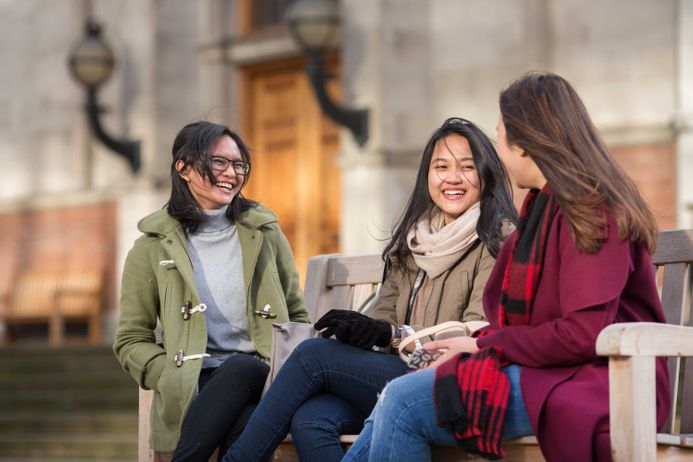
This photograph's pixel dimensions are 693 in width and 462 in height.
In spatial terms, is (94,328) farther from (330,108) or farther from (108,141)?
(330,108)


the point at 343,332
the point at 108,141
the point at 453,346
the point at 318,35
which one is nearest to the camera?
the point at 453,346

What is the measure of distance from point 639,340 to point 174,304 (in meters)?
1.89

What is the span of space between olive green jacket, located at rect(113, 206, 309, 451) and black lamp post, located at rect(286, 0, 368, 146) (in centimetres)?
634

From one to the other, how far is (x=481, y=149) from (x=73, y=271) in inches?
420

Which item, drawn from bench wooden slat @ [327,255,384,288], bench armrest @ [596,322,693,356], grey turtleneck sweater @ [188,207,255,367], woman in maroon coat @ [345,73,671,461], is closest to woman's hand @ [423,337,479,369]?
woman in maroon coat @ [345,73,671,461]

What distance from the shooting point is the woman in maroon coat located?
10.8 feet

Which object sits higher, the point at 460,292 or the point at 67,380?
the point at 460,292

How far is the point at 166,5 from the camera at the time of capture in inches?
534

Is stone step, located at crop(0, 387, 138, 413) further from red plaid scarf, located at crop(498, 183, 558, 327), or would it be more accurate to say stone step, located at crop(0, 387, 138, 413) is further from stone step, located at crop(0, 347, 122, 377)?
red plaid scarf, located at crop(498, 183, 558, 327)

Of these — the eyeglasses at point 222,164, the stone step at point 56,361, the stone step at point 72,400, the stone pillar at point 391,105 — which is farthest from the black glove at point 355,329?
the stone step at point 56,361

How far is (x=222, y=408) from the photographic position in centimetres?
421

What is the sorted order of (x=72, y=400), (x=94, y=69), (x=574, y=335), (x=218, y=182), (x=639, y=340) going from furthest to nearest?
(x=94, y=69) < (x=72, y=400) < (x=218, y=182) < (x=574, y=335) < (x=639, y=340)

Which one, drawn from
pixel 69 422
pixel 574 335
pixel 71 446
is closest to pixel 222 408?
pixel 574 335

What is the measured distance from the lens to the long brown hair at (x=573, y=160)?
3.30m
